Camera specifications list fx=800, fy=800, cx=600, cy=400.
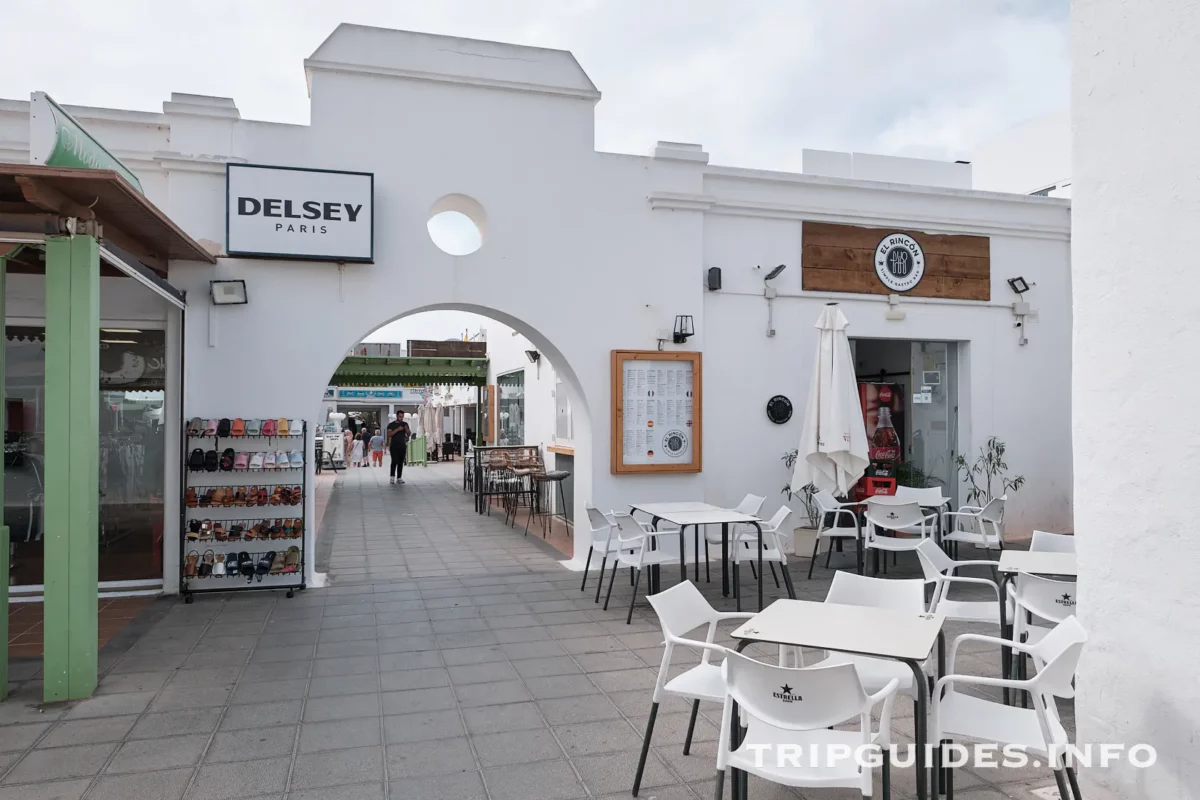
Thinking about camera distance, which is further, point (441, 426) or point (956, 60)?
point (441, 426)

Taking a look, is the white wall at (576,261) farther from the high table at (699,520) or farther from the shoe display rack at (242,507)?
the high table at (699,520)

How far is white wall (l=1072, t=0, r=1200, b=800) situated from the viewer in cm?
276

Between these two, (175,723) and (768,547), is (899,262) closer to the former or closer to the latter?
(768,547)

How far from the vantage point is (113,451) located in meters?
6.59

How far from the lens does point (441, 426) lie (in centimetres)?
2780

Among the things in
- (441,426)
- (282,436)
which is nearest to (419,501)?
(282,436)

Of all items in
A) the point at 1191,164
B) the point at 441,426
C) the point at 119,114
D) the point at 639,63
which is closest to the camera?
the point at 1191,164

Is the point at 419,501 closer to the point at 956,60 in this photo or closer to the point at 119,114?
the point at 119,114

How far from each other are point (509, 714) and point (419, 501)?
1000 centimetres

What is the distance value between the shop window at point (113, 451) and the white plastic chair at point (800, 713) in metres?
5.81

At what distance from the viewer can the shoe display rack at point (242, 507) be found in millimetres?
6332

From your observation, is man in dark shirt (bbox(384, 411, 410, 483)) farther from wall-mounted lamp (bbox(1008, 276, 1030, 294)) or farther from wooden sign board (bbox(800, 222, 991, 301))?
wall-mounted lamp (bbox(1008, 276, 1030, 294))

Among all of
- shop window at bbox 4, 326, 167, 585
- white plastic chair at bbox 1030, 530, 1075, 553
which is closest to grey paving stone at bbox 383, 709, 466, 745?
white plastic chair at bbox 1030, 530, 1075, 553

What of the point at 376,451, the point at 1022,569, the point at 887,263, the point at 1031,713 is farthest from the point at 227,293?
the point at 376,451
